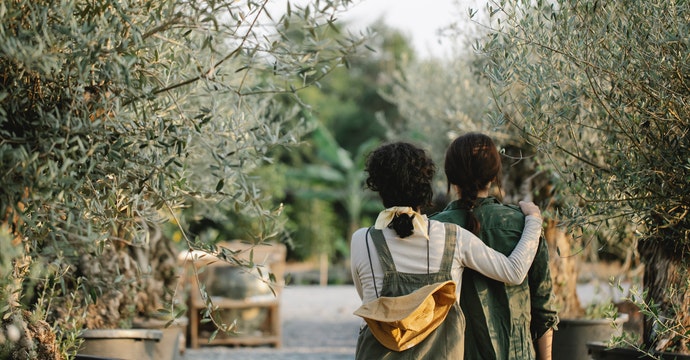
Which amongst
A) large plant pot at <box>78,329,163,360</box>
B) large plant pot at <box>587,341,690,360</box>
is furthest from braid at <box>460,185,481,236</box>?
large plant pot at <box>78,329,163,360</box>

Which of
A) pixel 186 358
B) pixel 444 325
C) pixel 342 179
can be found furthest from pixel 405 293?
pixel 342 179

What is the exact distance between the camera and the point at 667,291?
4.83 metres

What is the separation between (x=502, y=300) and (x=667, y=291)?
174cm

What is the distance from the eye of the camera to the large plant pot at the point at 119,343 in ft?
17.3

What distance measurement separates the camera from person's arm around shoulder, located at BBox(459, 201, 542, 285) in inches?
133

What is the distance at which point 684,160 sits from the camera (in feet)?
13.4

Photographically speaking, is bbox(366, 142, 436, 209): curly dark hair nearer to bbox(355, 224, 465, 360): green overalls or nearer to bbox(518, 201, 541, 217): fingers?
bbox(355, 224, 465, 360): green overalls

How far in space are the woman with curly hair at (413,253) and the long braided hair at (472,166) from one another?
0.22 meters

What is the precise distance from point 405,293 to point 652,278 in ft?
7.78

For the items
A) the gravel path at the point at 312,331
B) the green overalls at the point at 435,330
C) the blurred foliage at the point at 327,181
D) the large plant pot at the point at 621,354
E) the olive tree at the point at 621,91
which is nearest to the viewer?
the green overalls at the point at 435,330

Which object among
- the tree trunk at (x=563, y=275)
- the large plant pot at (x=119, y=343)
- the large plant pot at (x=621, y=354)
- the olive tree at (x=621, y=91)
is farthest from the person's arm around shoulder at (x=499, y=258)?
the tree trunk at (x=563, y=275)

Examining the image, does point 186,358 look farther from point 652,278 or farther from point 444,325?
point 444,325

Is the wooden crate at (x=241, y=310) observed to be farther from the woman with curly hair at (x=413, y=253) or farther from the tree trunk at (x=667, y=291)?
the woman with curly hair at (x=413, y=253)

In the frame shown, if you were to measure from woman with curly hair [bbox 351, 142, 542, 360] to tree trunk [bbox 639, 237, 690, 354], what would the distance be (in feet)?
5.11
